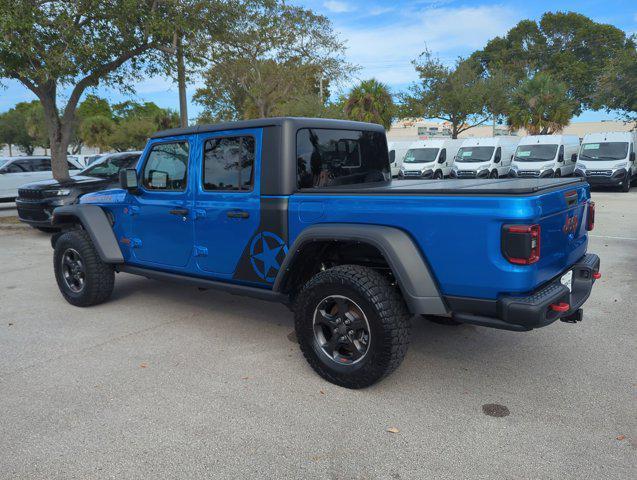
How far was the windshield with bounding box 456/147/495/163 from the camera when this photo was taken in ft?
76.1

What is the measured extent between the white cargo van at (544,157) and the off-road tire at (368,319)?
1910cm

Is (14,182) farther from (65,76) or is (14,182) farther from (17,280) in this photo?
(17,280)

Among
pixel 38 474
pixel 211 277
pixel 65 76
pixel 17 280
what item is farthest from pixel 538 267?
pixel 65 76

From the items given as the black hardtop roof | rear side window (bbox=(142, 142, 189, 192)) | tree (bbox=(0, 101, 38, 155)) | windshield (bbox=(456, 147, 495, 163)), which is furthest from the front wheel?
tree (bbox=(0, 101, 38, 155))

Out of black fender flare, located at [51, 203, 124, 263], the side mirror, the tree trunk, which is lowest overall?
black fender flare, located at [51, 203, 124, 263]

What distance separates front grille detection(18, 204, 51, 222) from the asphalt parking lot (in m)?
5.46

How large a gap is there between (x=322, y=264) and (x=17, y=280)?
16.6 feet

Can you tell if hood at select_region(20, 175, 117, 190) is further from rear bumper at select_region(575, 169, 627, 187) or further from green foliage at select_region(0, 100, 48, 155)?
green foliage at select_region(0, 100, 48, 155)

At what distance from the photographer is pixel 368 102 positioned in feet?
107

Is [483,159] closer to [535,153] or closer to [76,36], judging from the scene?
[535,153]

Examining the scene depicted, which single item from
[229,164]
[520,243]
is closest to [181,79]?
[229,164]

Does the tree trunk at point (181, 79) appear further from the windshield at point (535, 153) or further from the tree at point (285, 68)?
the windshield at point (535, 153)

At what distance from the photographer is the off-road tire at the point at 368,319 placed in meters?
3.35

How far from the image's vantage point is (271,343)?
4.54 metres
